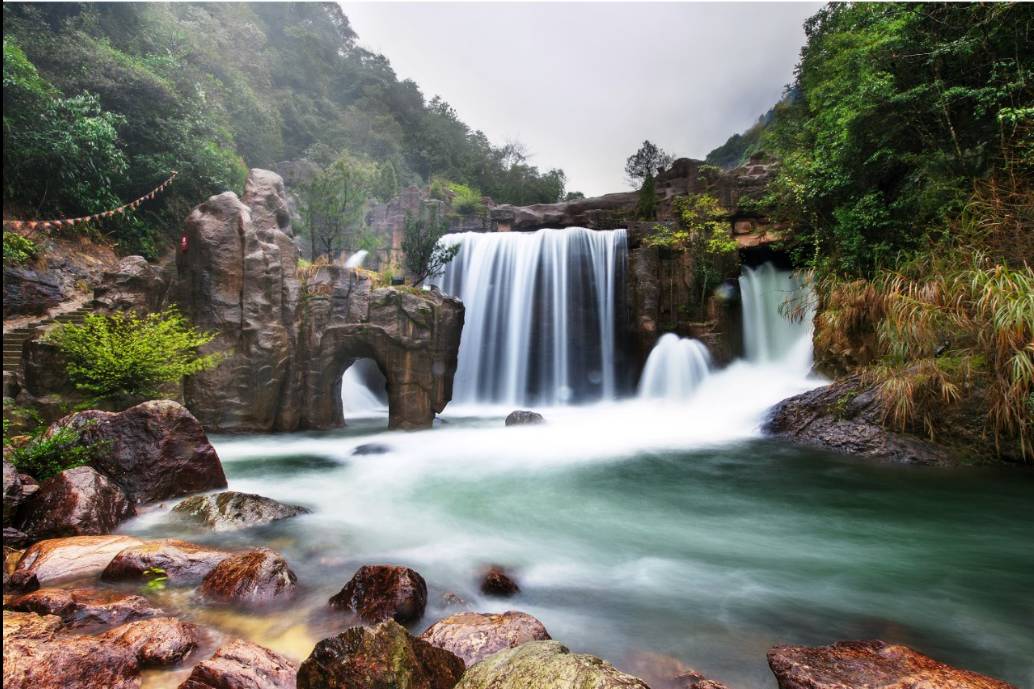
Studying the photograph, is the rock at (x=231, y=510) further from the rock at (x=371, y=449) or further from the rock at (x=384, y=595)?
the rock at (x=371, y=449)

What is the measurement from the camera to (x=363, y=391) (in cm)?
1566

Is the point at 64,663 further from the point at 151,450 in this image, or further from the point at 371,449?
the point at 371,449

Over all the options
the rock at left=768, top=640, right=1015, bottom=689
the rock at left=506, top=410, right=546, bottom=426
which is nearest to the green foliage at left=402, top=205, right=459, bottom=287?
the rock at left=506, top=410, right=546, bottom=426

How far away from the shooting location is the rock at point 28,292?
10953 millimetres

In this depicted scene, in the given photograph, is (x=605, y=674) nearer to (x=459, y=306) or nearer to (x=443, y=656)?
(x=443, y=656)

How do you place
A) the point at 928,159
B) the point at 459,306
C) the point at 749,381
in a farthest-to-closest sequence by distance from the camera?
1. the point at 749,381
2. the point at 459,306
3. the point at 928,159

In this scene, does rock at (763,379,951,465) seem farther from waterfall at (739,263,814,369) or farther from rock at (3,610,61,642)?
rock at (3,610,61,642)

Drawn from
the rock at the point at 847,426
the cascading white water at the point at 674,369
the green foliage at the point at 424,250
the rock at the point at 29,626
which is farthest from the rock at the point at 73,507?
the cascading white water at the point at 674,369

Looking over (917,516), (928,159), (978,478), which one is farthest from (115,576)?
(928,159)

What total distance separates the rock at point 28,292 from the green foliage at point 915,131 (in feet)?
58.8

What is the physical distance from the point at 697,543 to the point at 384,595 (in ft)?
10.2

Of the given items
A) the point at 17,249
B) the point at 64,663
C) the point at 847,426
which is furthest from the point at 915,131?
the point at 17,249

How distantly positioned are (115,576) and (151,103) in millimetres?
18203

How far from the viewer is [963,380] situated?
7.10 metres
